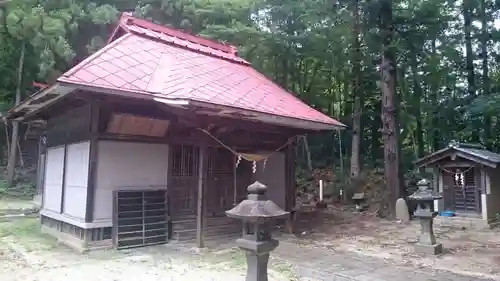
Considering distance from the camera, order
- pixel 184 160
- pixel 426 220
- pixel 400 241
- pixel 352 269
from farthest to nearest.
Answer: pixel 400 241, pixel 184 160, pixel 426 220, pixel 352 269

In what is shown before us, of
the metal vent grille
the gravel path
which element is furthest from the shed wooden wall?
the metal vent grille

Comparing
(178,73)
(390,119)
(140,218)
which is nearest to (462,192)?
(390,119)

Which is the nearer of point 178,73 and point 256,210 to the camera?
point 256,210

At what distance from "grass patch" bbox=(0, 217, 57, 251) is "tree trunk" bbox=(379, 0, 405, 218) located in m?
9.56

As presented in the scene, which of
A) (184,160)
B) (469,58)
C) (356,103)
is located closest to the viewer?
(184,160)

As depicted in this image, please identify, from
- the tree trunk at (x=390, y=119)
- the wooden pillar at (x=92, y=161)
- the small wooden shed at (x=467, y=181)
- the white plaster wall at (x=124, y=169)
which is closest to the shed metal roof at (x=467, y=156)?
the small wooden shed at (x=467, y=181)

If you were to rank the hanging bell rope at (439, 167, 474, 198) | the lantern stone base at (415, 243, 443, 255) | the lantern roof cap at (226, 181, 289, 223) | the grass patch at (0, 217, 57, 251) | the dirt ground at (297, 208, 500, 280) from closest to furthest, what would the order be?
the lantern roof cap at (226, 181, 289, 223)
the dirt ground at (297, 208, 500, 280)
the lantern stone base at (415, 243, 443, 255)
the grass patch at (0, 217, 57, 251)
the hanging bell rope at (439, 167, 474, 198)

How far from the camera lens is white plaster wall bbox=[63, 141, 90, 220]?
695 cm

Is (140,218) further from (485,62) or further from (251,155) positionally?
(485,62)

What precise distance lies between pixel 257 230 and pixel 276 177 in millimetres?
5814

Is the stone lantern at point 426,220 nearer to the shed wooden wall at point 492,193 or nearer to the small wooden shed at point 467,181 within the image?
the small wooden shed at point 467,181

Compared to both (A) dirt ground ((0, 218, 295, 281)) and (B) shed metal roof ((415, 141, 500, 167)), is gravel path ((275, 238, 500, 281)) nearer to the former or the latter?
(A) dirt ground ((0, 218, 295, 281))

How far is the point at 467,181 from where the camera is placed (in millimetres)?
11234

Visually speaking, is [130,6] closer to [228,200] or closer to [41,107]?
[41,107]
